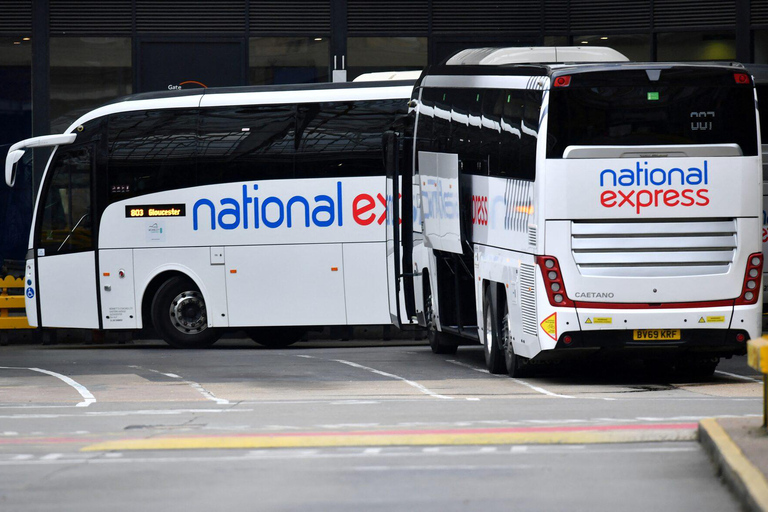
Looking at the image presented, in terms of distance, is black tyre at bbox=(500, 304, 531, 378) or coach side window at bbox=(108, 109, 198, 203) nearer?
black tyre at bbox=(500, 304, 531, 378)

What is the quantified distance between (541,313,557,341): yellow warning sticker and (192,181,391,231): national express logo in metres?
8.12

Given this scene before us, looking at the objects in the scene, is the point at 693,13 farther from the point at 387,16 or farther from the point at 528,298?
the point at 528,298

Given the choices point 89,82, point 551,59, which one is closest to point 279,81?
point 89,82

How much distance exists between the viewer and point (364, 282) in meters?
23.8

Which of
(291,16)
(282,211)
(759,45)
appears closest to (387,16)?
(291,16)

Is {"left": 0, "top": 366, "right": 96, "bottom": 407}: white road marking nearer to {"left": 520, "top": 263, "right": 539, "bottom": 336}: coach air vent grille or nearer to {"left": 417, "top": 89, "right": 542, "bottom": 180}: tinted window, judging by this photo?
{"left": 520, "top": 263, "right": 539, "bottom": 336}: coach air vent grille

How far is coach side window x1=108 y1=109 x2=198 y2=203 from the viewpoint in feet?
79.4

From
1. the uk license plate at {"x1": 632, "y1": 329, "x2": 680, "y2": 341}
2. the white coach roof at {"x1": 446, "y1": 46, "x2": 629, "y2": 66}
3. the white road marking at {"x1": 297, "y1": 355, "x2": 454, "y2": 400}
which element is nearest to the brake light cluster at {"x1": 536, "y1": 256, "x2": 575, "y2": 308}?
the uk license plate at {"x1": 632, "y1": 329, "x2": 680, "y2": 341}

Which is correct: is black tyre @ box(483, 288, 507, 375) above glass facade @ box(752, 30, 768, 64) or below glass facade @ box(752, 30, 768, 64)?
below

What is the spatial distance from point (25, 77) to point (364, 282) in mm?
10101

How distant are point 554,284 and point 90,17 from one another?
1718cm

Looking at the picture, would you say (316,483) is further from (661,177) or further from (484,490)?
(661,177)

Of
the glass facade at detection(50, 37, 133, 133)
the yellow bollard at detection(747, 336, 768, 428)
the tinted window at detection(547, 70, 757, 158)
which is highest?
the glass facade at detection(50, 37, 133, 133)

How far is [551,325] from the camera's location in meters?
15.8
